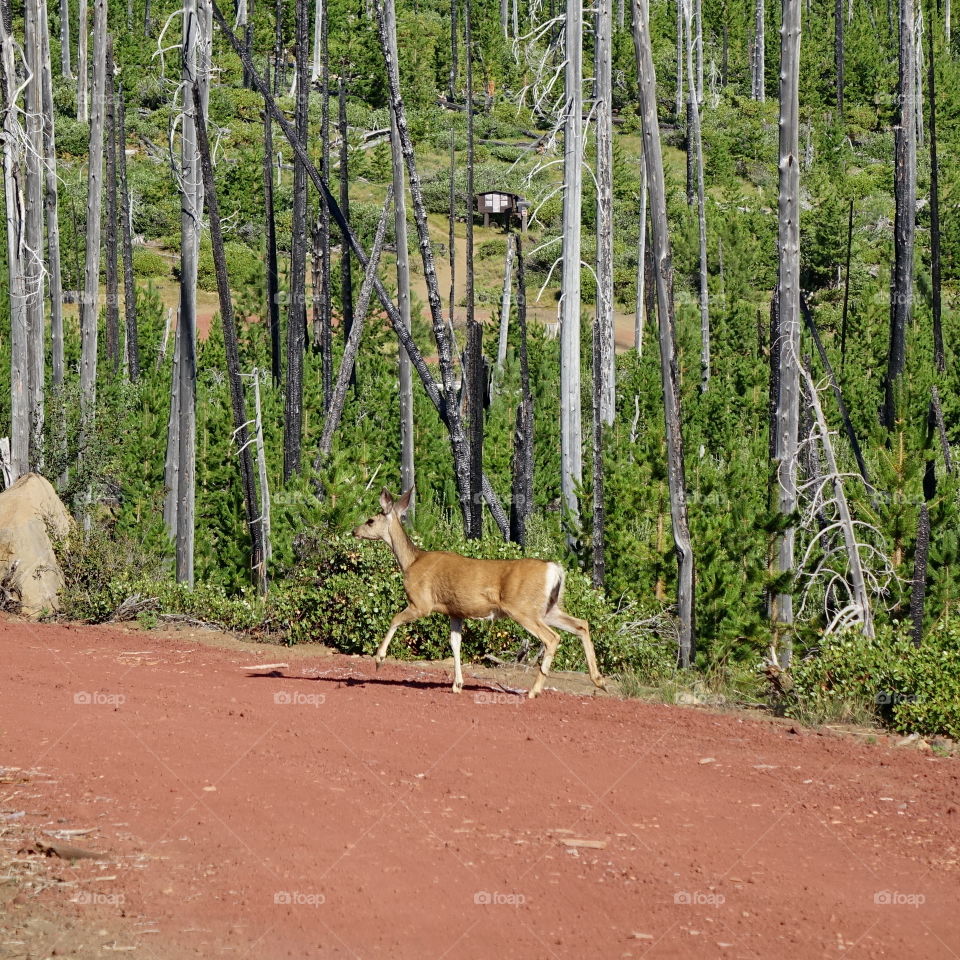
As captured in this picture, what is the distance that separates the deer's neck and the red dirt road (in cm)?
115

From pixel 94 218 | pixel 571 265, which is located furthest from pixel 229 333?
pixel 94 218

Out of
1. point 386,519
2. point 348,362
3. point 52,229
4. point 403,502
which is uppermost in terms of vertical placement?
point 52,229

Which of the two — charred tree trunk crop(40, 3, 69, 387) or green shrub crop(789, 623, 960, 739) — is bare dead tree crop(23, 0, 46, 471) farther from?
green shrub crop(789, 623, 960, 739)

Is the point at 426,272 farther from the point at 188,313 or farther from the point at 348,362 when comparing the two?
the point at 188,313

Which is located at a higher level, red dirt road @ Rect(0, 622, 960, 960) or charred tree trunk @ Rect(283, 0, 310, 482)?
charred tree trunk @ Rect(283, 0, 310, 482)

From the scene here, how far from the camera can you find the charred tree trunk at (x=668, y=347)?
13.3m

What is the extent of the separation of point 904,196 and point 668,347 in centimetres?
1321

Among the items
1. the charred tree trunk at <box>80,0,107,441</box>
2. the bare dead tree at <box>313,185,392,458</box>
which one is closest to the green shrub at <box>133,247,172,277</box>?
the charred tree trunk at <box>80,0,107,441</box>

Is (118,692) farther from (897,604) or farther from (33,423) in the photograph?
(33,423)

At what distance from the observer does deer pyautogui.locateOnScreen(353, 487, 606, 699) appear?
10.5 m

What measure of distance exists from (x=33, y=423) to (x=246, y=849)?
1576cm

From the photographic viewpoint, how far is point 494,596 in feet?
34.8

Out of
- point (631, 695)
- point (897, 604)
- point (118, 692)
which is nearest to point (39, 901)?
point (118, 692)

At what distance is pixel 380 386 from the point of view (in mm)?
29766
